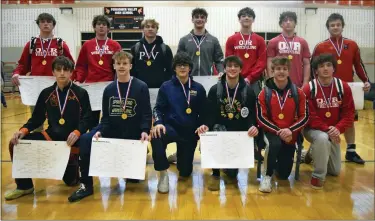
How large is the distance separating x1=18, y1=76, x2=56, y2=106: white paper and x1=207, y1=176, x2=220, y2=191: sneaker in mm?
2123

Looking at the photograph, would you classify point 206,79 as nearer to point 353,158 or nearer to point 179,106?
point 179,106

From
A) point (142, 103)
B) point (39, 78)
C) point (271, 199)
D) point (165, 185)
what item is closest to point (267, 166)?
point (271, 199)

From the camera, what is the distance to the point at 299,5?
10.7 meters

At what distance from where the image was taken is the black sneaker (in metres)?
3.82

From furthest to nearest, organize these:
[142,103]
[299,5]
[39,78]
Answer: [299,5], [39,78], [142,103]

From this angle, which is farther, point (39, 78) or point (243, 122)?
point (39, 78)

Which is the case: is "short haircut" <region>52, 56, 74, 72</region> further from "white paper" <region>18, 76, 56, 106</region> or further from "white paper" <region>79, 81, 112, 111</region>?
"white paper" <region>18, 76, 56, 106</region>

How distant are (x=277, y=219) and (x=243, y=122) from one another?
1.06 meters

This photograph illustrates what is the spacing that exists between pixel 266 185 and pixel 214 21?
8.74 m

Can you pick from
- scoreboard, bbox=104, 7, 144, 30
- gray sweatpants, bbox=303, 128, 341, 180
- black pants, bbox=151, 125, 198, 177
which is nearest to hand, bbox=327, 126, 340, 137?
gray sweatpants, bbox=303, 128, 341, 180

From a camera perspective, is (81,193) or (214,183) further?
(214,183)

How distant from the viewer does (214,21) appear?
10844mm

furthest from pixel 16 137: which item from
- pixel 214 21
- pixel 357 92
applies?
pixel 214 21

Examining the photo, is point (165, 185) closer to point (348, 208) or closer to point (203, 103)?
point (203, 103)
